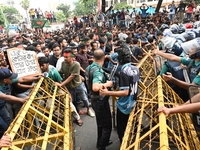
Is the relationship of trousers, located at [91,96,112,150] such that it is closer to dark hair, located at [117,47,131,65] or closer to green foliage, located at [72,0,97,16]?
dark hair, located at [117,47,131,65]

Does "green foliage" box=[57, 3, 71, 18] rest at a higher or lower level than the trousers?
higher

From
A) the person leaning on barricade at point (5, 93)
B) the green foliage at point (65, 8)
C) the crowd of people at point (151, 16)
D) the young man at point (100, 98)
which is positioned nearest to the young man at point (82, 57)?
the person leaning on barricade at point (5, 93)

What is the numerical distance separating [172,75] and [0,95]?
10.1 feet

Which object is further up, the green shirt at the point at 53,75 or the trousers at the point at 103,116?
the green shirt at the point at 53,75

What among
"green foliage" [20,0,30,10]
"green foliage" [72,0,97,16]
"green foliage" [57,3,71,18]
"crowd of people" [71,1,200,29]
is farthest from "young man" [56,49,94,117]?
"green foliage" [20,0,30,10]

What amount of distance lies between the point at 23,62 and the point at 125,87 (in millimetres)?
2112

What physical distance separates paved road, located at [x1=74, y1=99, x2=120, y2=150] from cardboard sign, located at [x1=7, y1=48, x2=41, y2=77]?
1.69 meters

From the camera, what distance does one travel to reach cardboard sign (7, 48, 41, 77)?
2932mm

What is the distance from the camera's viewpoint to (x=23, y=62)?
2982 mm

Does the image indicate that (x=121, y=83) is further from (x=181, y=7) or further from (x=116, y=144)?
(x=181, y=7)

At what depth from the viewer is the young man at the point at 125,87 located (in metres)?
2.20

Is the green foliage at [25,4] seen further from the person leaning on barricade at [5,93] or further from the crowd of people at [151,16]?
the person leaning on barricade at [5,93]

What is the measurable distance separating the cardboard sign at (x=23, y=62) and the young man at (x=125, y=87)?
1654mm

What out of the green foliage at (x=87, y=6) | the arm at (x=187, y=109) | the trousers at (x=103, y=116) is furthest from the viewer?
the green foliage at (x=87, y=6)
